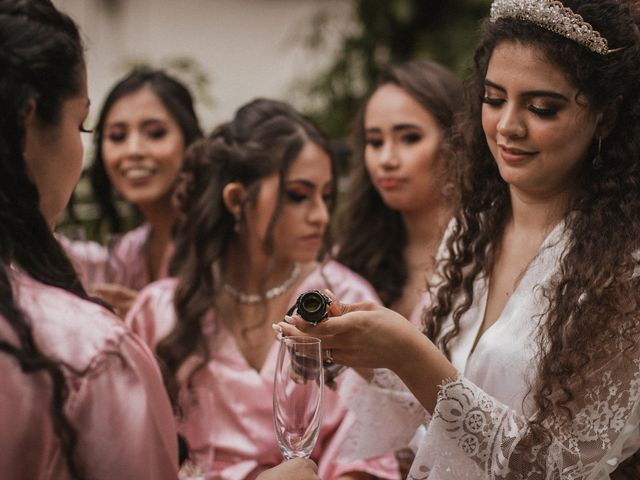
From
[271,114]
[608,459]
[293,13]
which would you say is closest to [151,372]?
[608,459]

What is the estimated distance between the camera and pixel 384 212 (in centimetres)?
373

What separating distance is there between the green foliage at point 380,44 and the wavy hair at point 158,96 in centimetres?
181

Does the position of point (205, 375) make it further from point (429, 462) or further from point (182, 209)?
point (429, 462)

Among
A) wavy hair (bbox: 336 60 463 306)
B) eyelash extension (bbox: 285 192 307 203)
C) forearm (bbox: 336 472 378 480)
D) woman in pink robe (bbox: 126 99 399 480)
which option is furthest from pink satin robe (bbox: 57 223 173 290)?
forearm (bbox: 336 472 378 480)

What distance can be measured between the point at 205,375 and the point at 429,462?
1048 millimetres

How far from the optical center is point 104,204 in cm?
422

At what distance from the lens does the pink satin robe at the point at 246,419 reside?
2.80 meters

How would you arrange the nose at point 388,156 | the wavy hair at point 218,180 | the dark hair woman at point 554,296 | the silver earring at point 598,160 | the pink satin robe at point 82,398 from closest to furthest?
the pink satin robe at point 82,398 < the dark hair woman at point 554,296 < the silver earring at point 598,160 < the wavy hair at point 218,180 < the nose at point 388,156

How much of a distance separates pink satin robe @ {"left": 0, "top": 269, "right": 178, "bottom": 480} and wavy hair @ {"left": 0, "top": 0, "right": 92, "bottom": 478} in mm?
18

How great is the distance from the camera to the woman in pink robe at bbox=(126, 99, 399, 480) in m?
2.90

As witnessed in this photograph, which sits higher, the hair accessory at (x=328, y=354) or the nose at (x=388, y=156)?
the nose at (x=388, y=156)

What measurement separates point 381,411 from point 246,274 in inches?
36.3

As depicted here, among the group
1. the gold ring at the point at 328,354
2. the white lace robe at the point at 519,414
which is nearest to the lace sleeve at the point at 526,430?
the white lace robe at the point at 519,414

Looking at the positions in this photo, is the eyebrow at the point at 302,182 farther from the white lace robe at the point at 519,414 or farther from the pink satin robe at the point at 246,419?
the white lace robe at the point at 519,414
